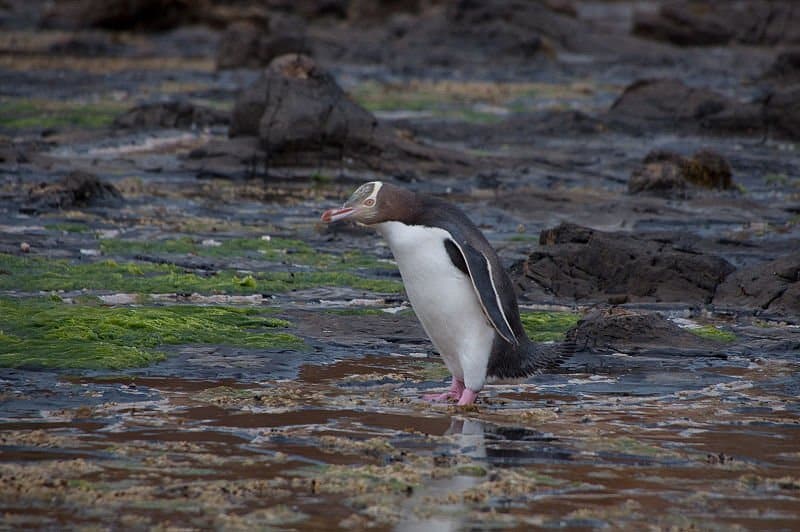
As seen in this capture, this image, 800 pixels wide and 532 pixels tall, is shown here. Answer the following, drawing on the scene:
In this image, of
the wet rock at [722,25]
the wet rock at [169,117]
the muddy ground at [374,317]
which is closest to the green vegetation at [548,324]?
the muddy ground at [374,317]

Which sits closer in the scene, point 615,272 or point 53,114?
point 615,272

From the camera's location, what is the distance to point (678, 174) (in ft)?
50.1

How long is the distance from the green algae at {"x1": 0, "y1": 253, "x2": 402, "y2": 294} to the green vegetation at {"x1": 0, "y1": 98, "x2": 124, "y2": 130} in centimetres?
864

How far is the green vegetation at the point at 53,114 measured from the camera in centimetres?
1908

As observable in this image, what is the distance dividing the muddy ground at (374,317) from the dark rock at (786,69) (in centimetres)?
391

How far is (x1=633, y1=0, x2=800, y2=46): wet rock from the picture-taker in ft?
115

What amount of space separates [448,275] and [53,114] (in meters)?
14.1

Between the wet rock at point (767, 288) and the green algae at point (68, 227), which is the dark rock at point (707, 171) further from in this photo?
the green algae at point (68, 227)

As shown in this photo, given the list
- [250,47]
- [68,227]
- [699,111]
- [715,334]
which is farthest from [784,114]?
[250,47]

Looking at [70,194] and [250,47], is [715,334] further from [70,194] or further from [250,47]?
[250,47]

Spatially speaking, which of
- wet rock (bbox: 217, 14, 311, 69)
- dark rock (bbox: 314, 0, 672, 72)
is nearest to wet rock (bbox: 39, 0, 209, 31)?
dark rock (bbox: 314, 0, 672, 72)

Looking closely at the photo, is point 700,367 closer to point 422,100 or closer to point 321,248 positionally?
point 321,248

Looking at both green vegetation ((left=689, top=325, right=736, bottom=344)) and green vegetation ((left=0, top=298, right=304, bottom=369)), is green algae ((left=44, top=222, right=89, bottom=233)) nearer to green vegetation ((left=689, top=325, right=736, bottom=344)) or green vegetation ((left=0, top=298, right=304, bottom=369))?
green vegetation ((left=0, top=298, right=304, bottom=369))

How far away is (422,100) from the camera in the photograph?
23391mm
